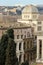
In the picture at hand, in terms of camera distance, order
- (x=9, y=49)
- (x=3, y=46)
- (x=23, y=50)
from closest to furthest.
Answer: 1. (x=9, y=49)
2. (x=3, y=46)
3. (x=23, y=50)

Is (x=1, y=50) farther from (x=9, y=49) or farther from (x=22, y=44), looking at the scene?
(x=22, y=44)

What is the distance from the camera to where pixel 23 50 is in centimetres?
3844

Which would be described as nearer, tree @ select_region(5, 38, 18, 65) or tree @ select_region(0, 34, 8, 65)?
tree @ select_region(5, 38, 18, 65)

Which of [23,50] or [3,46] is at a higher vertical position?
[3,46]

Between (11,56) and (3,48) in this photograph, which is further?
(3,48)

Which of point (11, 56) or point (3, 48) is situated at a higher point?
point (3, 48)

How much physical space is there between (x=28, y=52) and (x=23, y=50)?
929 mm

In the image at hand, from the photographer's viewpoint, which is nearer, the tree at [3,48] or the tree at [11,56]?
the tree at [11,56]

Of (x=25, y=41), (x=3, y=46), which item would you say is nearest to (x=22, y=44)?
(x=25, y=41)

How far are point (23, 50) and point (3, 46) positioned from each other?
1649cm

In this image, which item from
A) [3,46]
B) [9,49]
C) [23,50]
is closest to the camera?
[9,49]

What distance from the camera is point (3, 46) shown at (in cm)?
2202

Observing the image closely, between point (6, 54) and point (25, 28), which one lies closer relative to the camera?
point (6, 54)

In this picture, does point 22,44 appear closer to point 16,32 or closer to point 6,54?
point 16,32
